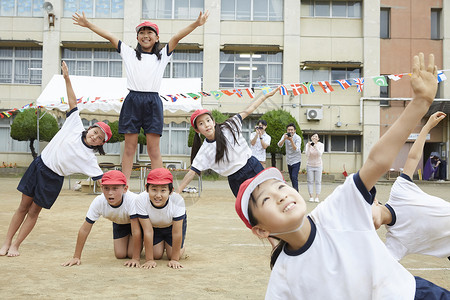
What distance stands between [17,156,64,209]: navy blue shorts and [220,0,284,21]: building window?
730 inches

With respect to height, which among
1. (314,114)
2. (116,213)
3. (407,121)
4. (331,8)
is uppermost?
(331,8)

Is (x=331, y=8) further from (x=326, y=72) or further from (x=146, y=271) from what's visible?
(x=146, y=271)

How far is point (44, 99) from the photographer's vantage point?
42.1 feet

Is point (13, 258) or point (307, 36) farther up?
point (307, 36)

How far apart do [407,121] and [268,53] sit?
822 inches

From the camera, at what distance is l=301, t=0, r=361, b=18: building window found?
22.1 metres

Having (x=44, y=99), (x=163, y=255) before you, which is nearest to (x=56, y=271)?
(x=163, y=255)

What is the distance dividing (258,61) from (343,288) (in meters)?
20.9

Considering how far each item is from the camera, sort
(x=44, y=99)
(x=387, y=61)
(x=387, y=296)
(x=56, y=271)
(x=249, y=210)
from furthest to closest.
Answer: (x=387, y=61), (x=44, y=99), (x=56, y=271), (x=249, y=210), (x=387, y=296)

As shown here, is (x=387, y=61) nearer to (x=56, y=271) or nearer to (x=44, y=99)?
(x=44, y=99)

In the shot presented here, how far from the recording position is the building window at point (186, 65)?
21.9 metres

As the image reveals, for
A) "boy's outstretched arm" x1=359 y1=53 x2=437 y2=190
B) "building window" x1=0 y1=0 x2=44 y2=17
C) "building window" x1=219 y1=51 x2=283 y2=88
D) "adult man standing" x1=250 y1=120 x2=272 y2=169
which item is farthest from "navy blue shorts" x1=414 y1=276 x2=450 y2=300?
"building window" x1=0 y1=0 x2=44 y2=17

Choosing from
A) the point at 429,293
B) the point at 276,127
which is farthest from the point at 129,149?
the point at 276,127

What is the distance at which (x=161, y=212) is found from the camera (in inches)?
169
